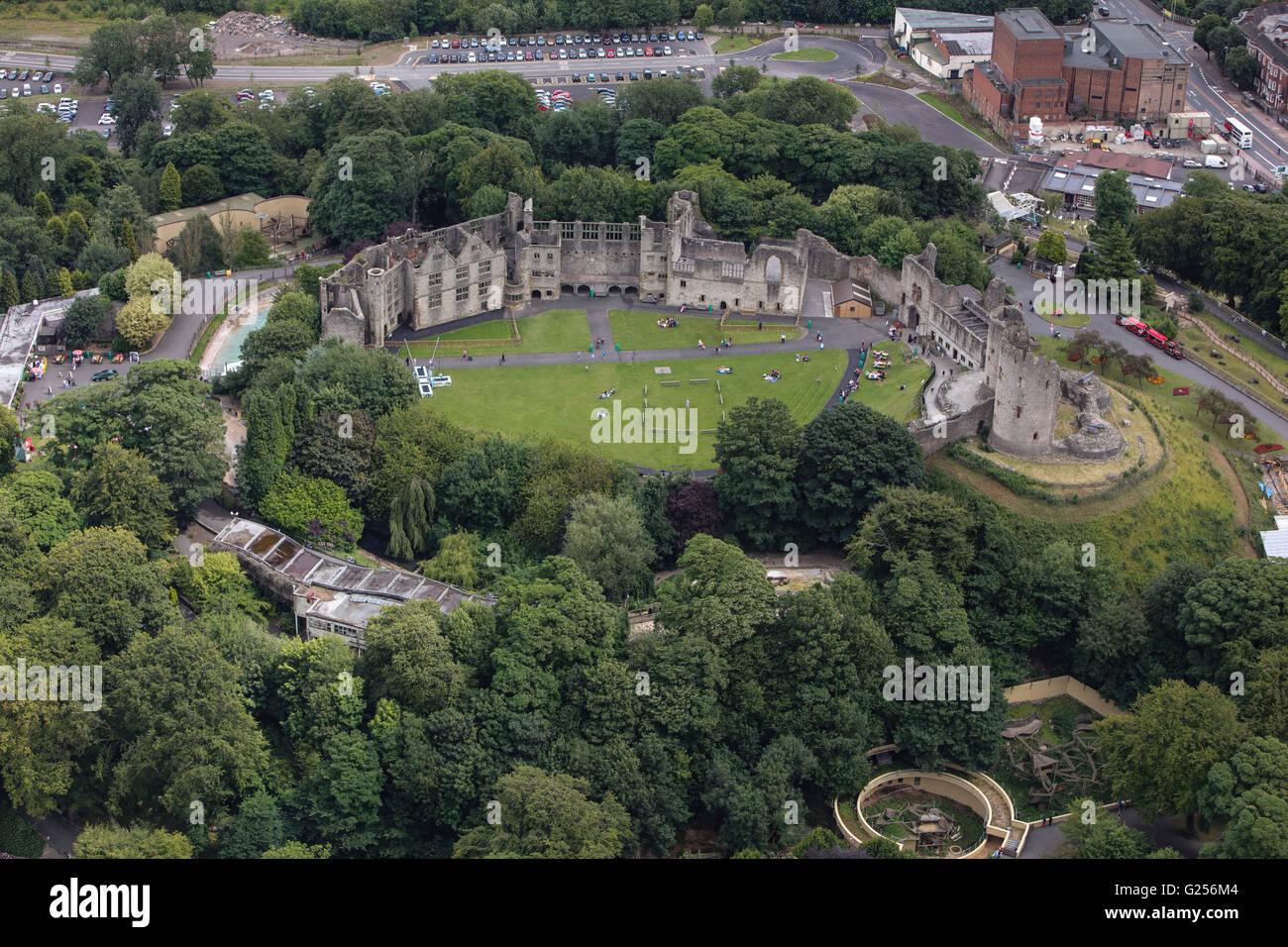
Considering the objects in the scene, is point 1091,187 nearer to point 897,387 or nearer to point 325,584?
point 897,387

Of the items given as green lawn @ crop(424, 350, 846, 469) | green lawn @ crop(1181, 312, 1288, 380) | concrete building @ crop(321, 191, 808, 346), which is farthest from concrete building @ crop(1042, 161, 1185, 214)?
green lawn @ crop(424, 350, 846, 469)

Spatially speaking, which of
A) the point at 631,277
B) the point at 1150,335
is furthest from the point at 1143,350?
the point at 631,277

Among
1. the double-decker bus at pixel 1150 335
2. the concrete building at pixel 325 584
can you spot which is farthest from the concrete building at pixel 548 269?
the double-decker bus at pixel 1150 335

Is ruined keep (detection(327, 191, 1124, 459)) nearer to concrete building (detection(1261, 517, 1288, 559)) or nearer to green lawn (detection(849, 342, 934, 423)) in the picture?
green lawn (detection(849, 342, 934, 423))

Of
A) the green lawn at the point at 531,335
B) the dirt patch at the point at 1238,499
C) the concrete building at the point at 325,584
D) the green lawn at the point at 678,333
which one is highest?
the green lawn at the point at 678,333

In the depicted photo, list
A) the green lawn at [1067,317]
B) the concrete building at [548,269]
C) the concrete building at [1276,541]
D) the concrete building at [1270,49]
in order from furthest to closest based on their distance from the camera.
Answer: the concrete building at [1270,49] → the green lawn at [1067,317] → the concrete building at [548,269] → the concrete building at [1276,541]

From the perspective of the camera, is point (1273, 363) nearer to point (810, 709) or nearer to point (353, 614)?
point (810, 709)

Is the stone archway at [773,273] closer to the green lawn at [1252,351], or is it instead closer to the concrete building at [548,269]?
the concrete building at [548,269]
